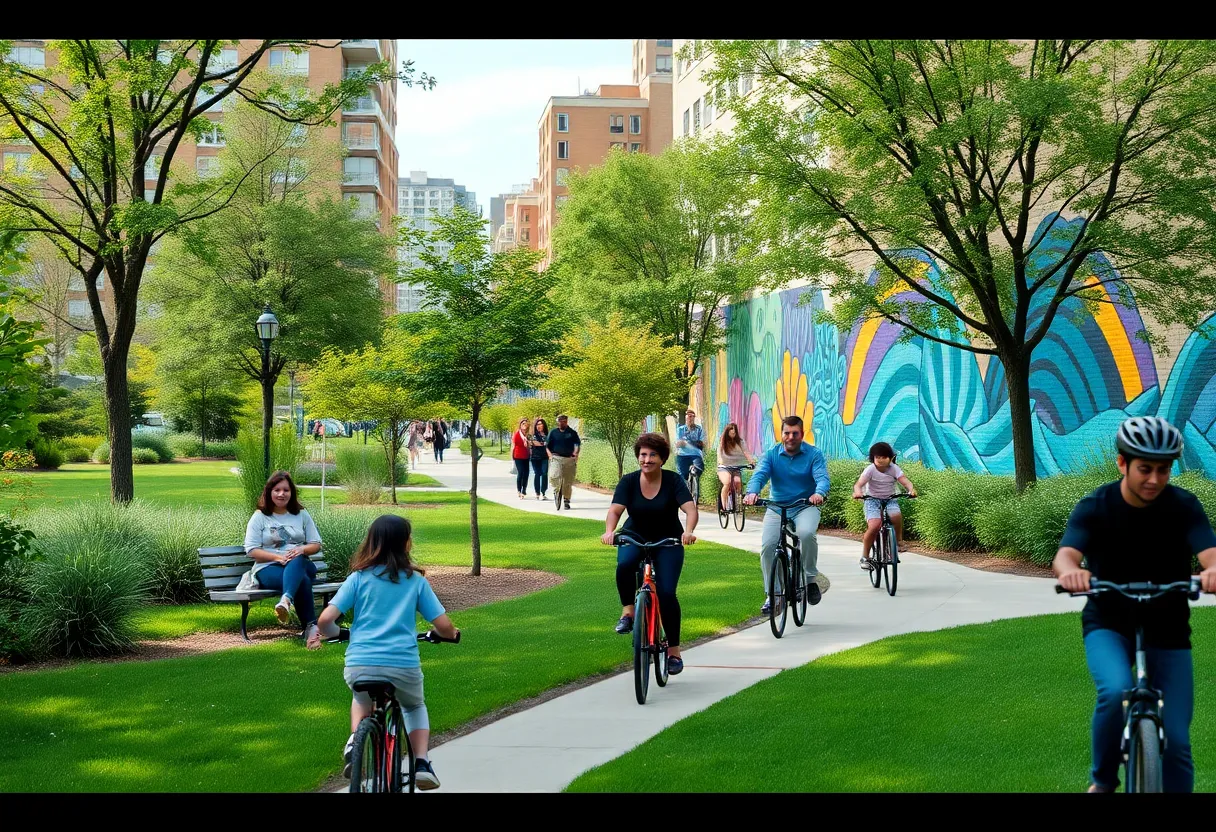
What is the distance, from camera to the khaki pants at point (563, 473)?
2797 centimetres

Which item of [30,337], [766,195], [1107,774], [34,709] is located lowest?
[34,709]

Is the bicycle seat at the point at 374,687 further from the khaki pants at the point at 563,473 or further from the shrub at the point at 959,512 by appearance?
the khaki pants at the point at 563,473

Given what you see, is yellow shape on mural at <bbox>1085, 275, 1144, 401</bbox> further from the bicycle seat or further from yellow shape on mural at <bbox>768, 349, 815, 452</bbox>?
the bicycle seat

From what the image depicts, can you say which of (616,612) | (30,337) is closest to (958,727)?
(616,612)

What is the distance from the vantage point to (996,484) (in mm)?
17922

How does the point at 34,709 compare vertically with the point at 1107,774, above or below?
below

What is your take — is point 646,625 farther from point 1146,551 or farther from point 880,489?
point 880,489

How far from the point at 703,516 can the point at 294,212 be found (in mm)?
26616

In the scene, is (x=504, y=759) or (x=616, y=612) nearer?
(x=504, y=759)

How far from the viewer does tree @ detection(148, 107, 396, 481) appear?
149 feet

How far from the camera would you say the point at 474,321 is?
15.9m
